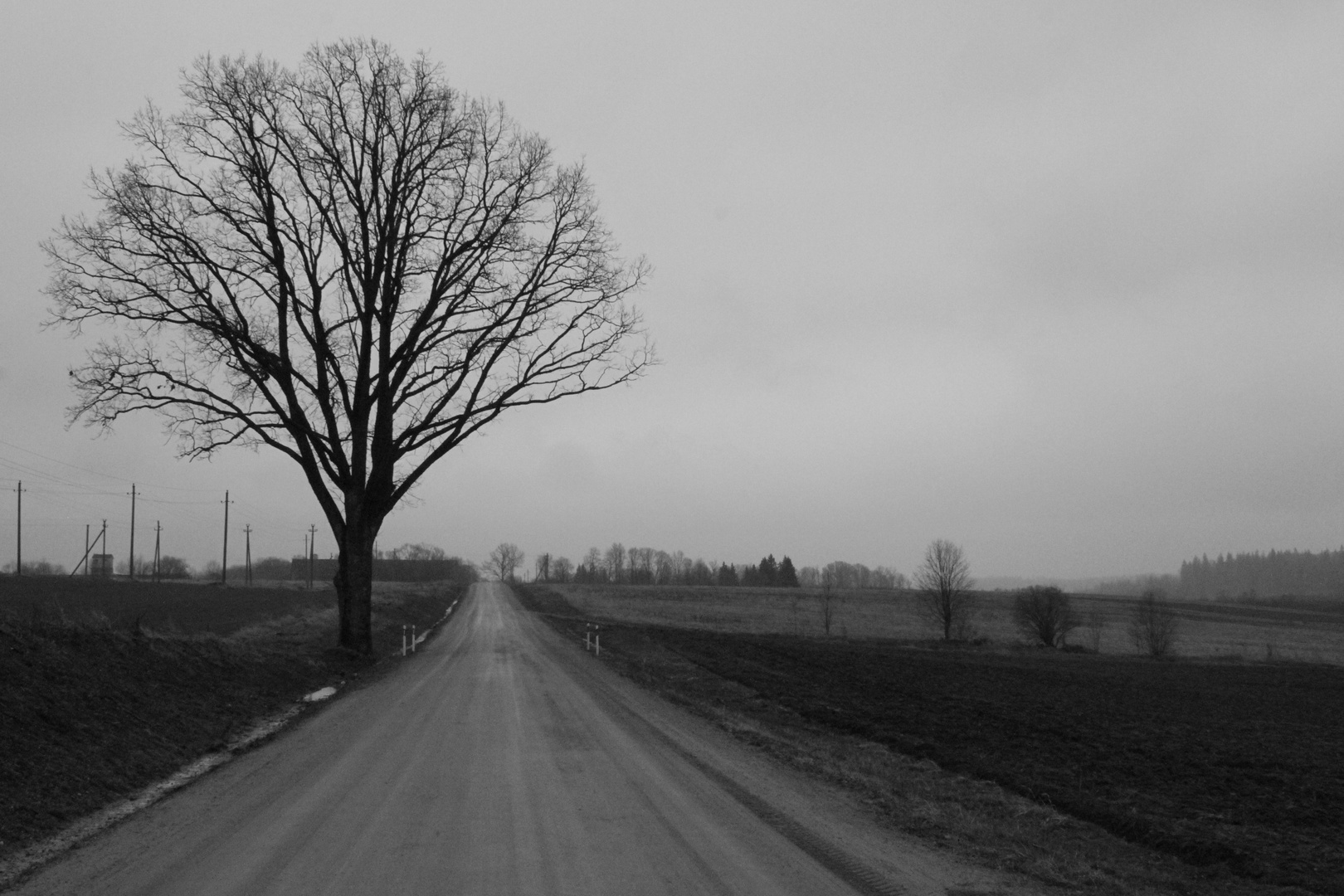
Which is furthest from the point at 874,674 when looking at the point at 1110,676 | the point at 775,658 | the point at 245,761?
the point at 245,761

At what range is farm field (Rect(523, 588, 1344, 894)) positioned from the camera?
9539 millimetres

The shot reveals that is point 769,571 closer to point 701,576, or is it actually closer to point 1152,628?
point 701,576

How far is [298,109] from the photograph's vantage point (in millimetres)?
21359

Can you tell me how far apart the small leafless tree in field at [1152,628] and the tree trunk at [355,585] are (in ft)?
134

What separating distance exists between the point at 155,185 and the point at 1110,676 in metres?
33.3

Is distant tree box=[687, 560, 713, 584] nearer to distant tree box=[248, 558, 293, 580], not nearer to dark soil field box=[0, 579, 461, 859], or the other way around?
distant tree box=[248, 558, 293, 580]

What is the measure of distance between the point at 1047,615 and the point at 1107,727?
122 ft

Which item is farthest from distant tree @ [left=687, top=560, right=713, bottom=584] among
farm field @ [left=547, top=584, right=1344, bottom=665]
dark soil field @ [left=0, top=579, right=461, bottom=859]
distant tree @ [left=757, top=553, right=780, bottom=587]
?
dark soil field @ [left=0, top=579, right=461, bottom=859]

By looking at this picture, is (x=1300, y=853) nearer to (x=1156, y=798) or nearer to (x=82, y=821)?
(x=1156, y=798)

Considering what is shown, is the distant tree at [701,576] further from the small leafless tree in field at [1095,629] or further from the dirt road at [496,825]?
the dirt road at [496,825]

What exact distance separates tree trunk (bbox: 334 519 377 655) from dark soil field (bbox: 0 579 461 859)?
2.71ft

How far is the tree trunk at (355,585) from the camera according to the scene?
2248cm

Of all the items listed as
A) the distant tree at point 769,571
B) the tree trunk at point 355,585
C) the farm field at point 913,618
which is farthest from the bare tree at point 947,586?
the distant tree at point 769,571

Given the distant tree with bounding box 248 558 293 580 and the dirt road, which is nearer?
the dirt road
